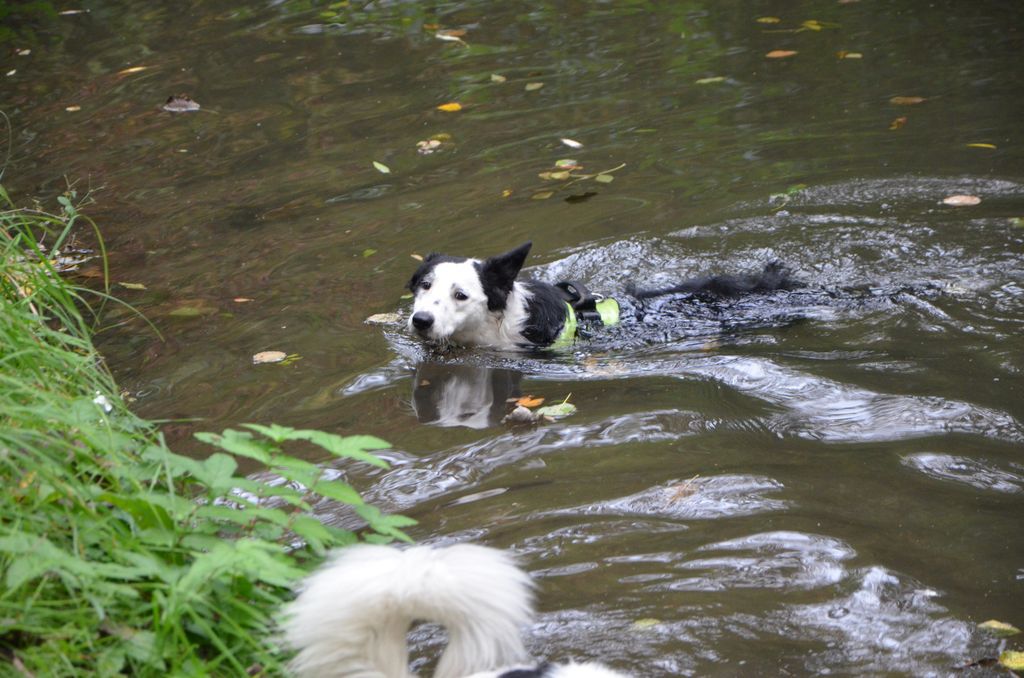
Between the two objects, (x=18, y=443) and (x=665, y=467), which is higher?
(x=18, y=443)

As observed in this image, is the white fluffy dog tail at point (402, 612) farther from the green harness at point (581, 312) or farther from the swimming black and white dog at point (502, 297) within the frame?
the green harness at point (581, 312)

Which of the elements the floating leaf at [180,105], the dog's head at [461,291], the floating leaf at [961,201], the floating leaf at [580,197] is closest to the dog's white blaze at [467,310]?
the dog's head at [461,291]

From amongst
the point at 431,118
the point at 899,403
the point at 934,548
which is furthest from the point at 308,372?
the point at 431,118

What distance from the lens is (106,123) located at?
10367 mm

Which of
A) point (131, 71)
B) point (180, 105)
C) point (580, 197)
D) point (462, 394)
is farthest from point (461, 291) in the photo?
point (131, 71)

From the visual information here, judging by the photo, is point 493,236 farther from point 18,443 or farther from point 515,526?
point 18,443

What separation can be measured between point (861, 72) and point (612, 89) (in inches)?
89.9

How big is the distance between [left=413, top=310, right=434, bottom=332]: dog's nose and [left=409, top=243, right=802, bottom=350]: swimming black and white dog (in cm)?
1

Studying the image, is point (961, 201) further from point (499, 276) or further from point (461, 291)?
point (461, 291)

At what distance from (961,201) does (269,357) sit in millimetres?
4757

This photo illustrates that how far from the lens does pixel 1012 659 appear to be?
2896 mm

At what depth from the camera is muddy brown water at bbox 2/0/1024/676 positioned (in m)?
3.50

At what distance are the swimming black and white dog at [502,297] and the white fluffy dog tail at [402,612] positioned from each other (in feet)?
12.4

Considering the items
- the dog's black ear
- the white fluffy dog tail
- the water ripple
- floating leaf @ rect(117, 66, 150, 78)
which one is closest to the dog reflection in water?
the dog's black ear
